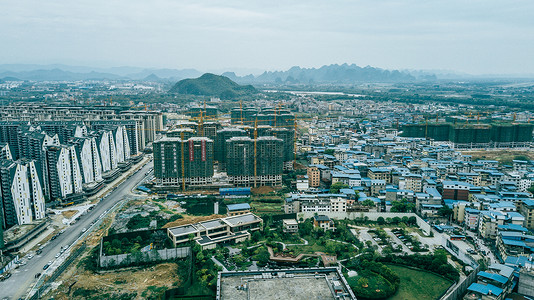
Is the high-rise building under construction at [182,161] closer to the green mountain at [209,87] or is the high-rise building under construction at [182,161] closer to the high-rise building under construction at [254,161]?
the high-rise building under construction at [254,161]

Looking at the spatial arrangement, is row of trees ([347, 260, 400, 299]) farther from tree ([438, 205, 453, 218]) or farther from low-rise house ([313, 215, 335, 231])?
tree ([438, 205, 453, 218])

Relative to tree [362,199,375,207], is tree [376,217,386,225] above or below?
below

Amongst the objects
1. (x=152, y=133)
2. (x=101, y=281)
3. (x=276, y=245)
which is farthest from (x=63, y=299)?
(x=152, y=133)

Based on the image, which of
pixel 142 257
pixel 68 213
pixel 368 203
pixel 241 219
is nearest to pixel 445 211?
pixel 368 203

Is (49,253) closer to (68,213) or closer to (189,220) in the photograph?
(68,213)

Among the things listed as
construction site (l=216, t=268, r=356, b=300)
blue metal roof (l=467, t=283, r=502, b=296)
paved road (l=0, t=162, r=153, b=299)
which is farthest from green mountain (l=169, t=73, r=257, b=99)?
construction site (l=216, t=268, r=356, b=300)

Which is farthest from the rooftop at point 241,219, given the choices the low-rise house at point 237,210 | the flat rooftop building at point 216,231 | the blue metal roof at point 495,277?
the blue metal roof at point 495,277
